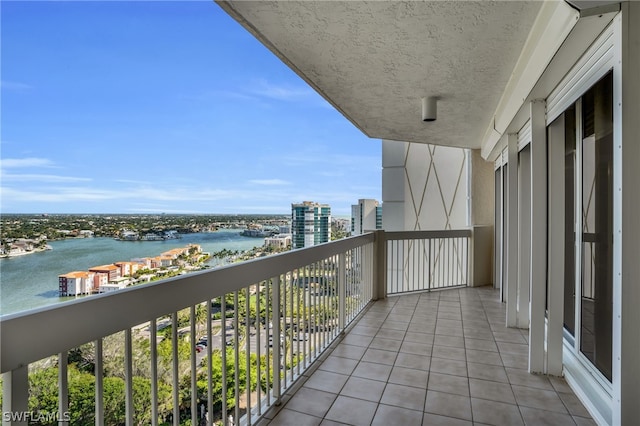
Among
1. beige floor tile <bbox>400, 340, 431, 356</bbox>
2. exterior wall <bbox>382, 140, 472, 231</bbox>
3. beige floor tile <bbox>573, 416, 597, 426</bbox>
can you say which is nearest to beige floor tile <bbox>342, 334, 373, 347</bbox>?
beige floor tile <bbox>400, 340, 431, 356</bbox>

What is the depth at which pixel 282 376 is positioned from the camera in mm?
2240

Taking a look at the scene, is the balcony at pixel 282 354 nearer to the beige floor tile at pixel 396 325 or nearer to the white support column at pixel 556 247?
the beige floor tile at pixel 396 325

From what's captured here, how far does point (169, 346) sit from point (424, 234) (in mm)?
4417

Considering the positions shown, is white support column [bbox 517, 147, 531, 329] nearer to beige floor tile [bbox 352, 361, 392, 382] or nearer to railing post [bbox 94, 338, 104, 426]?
beige floor tile [bbox 352, 361, 392, 382]

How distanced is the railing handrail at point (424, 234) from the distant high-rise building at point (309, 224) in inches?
39.2

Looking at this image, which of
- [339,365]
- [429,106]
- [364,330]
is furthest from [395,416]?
[429,106]

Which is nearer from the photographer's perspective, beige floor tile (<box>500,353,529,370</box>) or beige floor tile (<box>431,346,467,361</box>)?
beige floor tile (<box>500,353,529,370</box>)

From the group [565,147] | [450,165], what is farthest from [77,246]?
[450,165]

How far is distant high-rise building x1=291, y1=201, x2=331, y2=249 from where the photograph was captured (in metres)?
3.40

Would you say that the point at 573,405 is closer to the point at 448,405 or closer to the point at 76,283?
the point at 448,405

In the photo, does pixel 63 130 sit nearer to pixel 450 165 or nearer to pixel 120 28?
pixel 120 28

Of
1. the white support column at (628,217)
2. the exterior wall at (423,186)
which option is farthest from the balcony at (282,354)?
the exterior wall at (423,186)

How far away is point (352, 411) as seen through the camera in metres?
2.00

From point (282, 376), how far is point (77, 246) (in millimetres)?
1563
